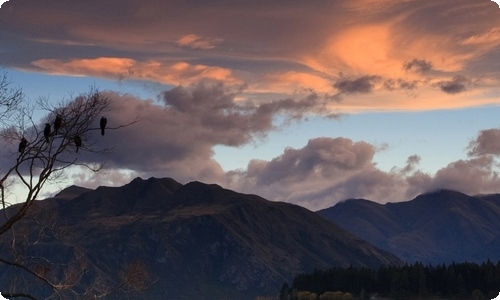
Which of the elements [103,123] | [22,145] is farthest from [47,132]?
[103,123]

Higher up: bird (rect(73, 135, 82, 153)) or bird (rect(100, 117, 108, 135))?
bird (rect(100, 117, 108, 135))

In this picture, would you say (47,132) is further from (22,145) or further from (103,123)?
(103,123)

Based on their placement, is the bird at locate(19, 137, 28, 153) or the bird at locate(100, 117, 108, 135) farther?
the bird at locate(100, 117, 108, 135)

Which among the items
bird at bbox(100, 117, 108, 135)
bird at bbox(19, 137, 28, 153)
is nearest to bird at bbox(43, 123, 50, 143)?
bird at bbox(19, 137, 28, 153)

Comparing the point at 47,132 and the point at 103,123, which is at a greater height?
the point at 103,123

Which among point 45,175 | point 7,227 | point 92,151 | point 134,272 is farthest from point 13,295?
point 134,272

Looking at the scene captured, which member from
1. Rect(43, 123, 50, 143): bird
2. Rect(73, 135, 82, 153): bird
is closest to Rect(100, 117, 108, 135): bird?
Rect(73, 135, 82, 153): bird

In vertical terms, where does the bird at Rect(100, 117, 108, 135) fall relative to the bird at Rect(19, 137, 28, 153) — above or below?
above

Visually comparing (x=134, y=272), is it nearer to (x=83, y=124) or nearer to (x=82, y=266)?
(x=82, y=266)

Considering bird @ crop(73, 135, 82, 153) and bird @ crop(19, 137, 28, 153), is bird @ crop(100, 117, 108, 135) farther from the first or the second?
bird @ crop(19, 137, 28, 153)

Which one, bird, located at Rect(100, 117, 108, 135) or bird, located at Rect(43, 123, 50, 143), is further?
bird, located at Rect(100, 117, 108, 135)

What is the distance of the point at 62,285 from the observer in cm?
3128

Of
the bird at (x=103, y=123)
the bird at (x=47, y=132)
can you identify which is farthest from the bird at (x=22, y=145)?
the bird at (x=103, y=123)

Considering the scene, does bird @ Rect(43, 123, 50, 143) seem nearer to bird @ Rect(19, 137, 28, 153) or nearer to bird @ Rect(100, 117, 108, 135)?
bird @ Rect(19, 137, 28, 153)
